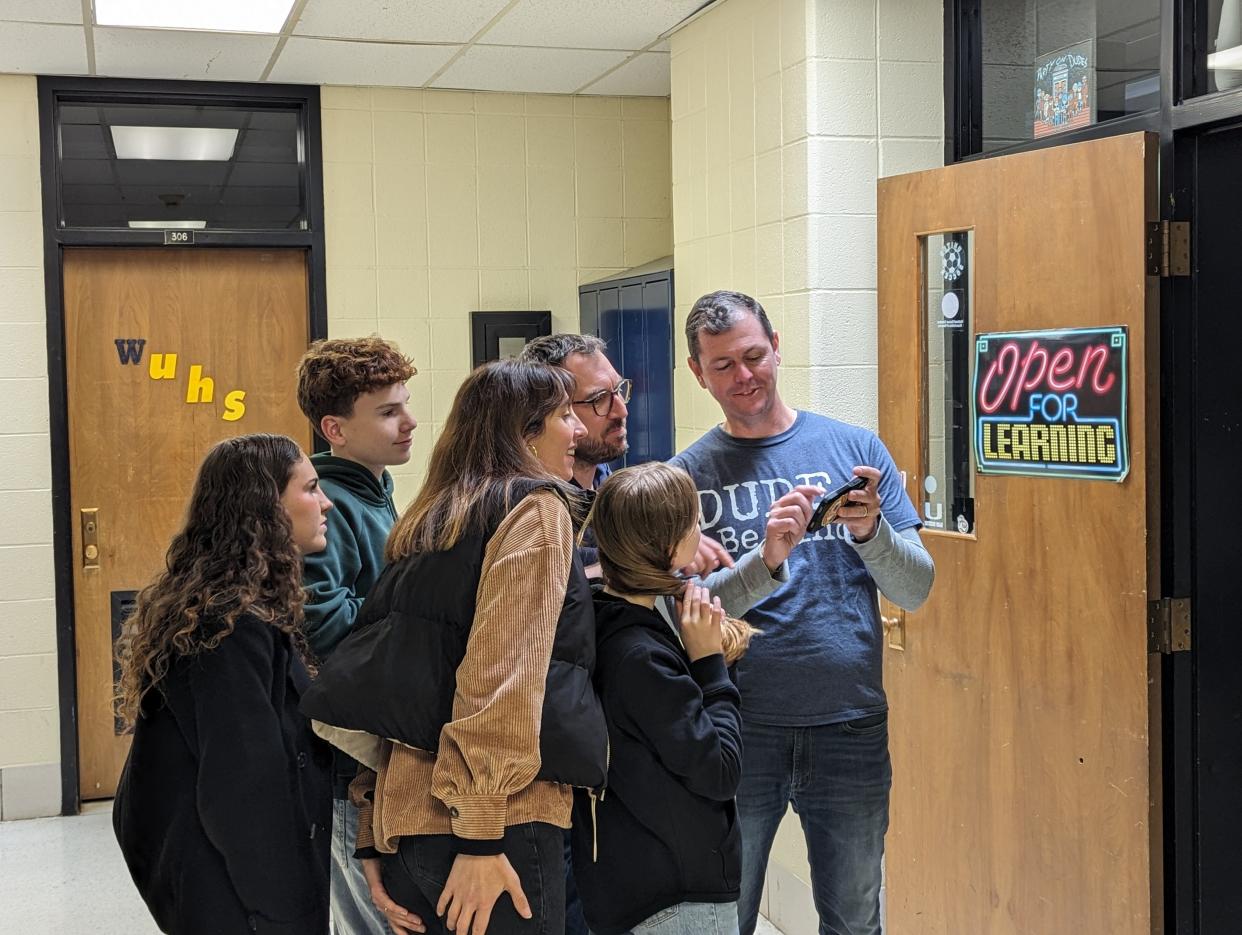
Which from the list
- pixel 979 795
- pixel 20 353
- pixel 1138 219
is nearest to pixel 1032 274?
pixel 1138 219

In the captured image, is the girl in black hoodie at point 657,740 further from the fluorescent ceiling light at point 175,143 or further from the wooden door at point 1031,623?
the fluorescent ceiling light at point 175,143

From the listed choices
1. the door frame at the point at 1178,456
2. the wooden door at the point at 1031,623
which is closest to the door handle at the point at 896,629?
the wooden door at the point at 1031,623

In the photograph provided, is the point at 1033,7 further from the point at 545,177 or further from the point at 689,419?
the point at 545,177

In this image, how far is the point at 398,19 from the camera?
3980 millimetres

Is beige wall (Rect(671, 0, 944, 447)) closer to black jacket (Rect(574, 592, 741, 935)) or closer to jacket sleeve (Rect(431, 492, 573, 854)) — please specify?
black jacket (Rect(574, 592, 741, 935))

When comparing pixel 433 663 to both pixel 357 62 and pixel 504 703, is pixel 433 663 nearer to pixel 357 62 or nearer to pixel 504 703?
pixel 504 703

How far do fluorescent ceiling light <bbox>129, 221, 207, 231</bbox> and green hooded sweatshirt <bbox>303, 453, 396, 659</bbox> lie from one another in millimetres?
2840

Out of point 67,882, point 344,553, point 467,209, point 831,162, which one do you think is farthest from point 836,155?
point 67,882

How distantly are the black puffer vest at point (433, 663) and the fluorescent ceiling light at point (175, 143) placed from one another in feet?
11.8

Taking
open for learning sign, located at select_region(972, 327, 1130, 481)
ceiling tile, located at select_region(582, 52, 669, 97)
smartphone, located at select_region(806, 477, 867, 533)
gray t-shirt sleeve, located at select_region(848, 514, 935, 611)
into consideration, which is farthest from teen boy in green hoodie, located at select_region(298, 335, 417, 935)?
ceiling tile, located at select_region(582, 52, 669, 97)

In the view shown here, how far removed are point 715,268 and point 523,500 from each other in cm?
227

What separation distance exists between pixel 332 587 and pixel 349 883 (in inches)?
20.6

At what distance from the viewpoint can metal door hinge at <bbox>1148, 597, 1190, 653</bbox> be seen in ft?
8.45

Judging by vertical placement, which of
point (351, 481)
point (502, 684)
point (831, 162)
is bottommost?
point (502, 684)
